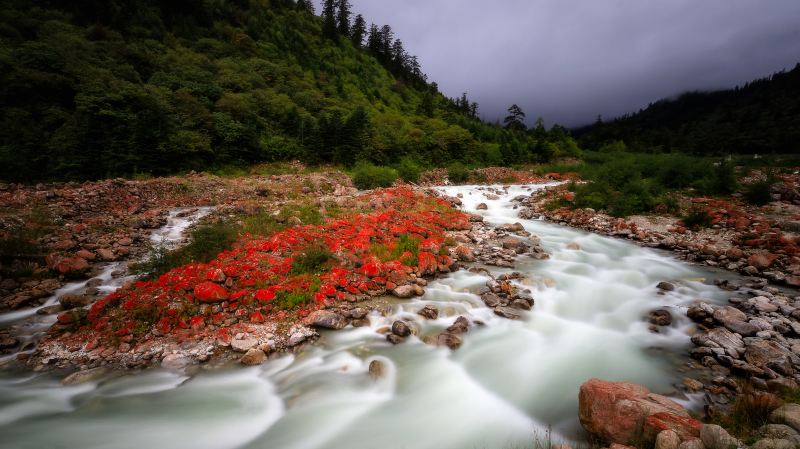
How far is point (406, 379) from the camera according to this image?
464cm

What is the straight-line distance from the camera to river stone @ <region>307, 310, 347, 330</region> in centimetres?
553

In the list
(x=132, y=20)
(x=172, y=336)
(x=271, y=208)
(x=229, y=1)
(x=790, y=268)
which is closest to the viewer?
(x=172, y=336)

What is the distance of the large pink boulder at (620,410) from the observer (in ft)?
Answer: 9.55

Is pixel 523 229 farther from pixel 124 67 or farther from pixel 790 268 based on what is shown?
pixel 124 67

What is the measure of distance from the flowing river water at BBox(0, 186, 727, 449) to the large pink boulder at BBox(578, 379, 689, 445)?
0.51 meters

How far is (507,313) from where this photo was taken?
6.17 m

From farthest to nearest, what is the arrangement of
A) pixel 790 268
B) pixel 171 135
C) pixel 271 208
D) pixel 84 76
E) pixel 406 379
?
1. pixel 84 76
2. pixel 171 135
3. pixel 271 208
4. pixel 790 268
5. pixel 406 379

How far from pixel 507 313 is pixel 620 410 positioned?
3135 mm

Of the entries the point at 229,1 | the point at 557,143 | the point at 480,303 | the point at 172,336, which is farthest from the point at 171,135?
the point at 229,1

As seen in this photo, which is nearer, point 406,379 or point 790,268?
point 406,379

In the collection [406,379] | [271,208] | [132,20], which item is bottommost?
[406,379]

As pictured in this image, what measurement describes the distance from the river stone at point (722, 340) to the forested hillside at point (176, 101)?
21.0 meters

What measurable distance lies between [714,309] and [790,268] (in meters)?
4.12

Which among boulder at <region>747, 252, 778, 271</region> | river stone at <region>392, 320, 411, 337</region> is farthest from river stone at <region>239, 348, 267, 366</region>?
boulder at <region>747, 252, 778, 271</region>
